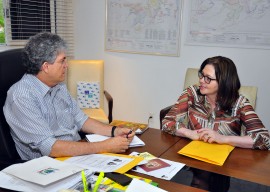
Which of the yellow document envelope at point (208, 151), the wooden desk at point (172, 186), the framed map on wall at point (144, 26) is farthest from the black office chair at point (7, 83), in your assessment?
the framed map on wall at point (144, 26)

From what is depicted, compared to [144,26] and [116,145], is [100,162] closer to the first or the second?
[116,145]

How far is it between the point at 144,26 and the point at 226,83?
1.62m

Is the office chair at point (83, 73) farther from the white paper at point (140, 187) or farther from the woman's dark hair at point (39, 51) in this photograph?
the white paper at point (140, 187)

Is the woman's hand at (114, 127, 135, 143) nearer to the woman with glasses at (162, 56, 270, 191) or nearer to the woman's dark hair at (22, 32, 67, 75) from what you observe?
the woman with glasses at (162, 56, 270, 191)

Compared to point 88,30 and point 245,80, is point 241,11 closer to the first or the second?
point 245,80

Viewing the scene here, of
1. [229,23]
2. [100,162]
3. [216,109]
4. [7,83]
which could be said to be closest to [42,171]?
[100,162]

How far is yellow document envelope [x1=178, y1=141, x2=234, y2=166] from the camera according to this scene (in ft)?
4.33

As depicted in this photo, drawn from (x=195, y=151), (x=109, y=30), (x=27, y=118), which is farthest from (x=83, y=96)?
(x=195, y=151)

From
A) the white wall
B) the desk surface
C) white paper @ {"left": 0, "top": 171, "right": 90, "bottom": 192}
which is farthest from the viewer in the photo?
the white wall

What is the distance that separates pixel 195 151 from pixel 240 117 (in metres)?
0.50

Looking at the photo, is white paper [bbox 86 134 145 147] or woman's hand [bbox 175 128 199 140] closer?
white paper [bbox 86 134 145 147]

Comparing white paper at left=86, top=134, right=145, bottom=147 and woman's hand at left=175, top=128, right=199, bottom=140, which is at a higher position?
woman's hand at left=175, top=128, right=199, bottom=140

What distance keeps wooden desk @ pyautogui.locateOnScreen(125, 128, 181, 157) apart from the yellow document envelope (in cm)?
10

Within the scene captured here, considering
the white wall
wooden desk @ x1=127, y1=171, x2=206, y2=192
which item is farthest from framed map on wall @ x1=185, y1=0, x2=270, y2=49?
wooden desk @ x1=127, y1=171, x2=206, y2=192
